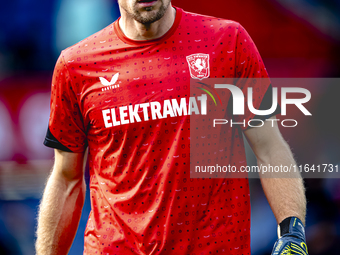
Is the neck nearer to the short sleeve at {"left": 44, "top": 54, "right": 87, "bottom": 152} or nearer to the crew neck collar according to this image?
the crew neck collar

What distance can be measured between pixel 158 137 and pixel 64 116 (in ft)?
1.89

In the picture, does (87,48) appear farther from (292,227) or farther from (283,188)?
(292,227)

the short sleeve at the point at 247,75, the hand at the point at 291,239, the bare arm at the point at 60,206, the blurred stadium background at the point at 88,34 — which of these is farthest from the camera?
the blurred stadium background at the point at 88,34

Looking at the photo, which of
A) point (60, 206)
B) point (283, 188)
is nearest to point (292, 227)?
point (283, 188)

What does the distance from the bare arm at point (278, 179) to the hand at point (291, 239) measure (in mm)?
55

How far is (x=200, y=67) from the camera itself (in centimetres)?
216

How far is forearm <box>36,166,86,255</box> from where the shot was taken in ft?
8.16

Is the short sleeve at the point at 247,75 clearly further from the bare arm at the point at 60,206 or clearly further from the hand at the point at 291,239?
the bare arm at the point at 60,206

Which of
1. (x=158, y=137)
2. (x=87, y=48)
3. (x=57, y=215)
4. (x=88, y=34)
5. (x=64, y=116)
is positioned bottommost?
(x=57, y=215)

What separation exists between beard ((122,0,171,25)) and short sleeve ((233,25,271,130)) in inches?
15.4

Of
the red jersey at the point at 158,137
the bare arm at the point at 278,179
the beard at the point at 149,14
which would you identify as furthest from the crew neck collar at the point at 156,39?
the bare arm at the point at 278,179

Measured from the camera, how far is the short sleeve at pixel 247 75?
215 cm

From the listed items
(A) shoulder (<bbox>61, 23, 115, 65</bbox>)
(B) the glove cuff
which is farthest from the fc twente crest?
(B) the glove cuff

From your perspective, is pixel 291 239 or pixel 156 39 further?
pixel 156 39
